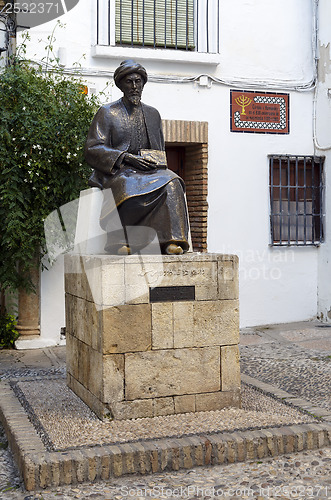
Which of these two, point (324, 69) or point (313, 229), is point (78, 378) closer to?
point (313, 229)

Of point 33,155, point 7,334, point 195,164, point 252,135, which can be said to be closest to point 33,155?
point 33,155

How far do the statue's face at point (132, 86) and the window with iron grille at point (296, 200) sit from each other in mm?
3890

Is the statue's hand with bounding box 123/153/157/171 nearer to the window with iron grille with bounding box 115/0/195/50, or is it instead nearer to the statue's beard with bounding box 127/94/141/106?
the statue's beard with bounding box 127/94/141/106

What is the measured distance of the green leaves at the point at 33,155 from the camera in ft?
21.3

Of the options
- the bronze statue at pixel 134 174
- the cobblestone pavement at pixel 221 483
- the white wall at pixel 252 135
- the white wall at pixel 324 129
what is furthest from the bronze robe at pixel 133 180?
the white wall at pixel 324 129

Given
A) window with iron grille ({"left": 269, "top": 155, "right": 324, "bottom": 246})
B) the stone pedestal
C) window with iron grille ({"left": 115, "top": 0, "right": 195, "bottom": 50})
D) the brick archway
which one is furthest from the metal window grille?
the stone pedestal

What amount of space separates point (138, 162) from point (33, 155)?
2159 millimetres

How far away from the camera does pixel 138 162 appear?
467cm

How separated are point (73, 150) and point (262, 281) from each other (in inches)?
123

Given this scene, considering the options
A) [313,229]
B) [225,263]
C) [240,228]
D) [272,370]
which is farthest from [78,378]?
[313,229]

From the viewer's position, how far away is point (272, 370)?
6051 millimetres

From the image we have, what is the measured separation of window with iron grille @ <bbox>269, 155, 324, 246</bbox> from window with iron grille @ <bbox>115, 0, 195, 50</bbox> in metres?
1.90

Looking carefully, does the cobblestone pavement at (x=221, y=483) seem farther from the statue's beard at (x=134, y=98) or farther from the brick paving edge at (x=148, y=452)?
the statue's beard at (x=134, y=98)

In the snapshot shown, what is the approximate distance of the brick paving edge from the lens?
354 cm
